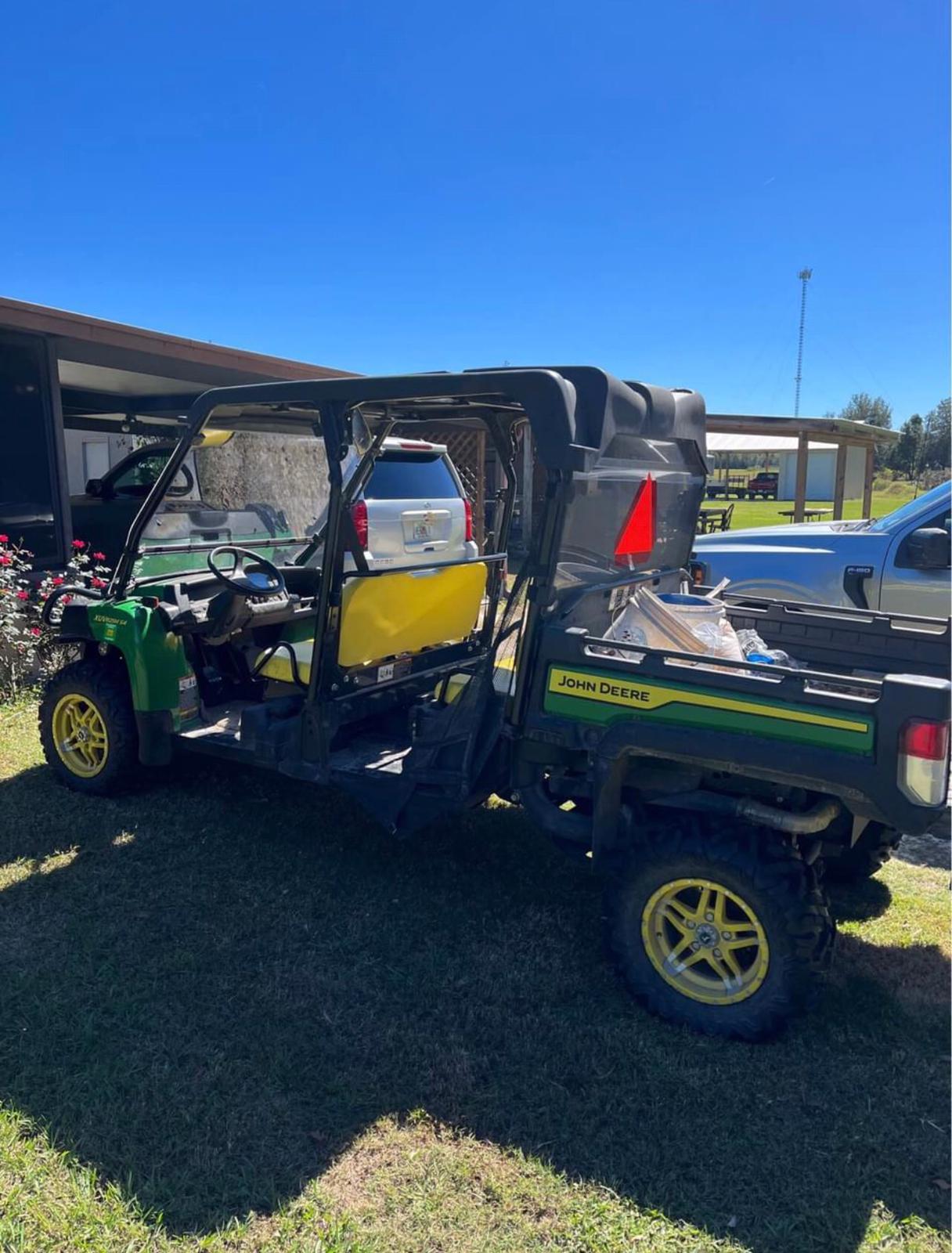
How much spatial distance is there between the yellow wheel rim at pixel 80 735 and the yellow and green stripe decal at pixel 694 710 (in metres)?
2.66

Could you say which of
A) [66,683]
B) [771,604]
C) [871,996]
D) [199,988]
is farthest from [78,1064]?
[771,604]

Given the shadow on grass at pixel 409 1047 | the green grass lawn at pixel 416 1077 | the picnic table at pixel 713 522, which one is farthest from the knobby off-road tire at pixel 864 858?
the picnic table at pixel 713 522

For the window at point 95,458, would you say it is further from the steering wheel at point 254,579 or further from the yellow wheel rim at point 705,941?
the yellow wheel rim at point 705,941

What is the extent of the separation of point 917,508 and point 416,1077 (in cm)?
493

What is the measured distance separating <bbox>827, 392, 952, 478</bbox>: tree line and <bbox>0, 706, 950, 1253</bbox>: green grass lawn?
44434mm

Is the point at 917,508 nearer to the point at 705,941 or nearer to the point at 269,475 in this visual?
the point at 705,941

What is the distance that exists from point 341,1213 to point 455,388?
8.58 feet

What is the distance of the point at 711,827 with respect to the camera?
2938 mm

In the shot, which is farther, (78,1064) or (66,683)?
(66,683)

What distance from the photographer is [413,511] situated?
4.45m

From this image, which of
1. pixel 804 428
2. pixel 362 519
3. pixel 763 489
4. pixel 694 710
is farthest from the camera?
pixel 763 489

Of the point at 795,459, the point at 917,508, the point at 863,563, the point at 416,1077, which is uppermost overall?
the point at 795,459

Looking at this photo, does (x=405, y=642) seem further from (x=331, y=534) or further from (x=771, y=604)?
(x=771, y=604)

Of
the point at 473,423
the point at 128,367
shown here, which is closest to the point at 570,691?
the point at 473,423
